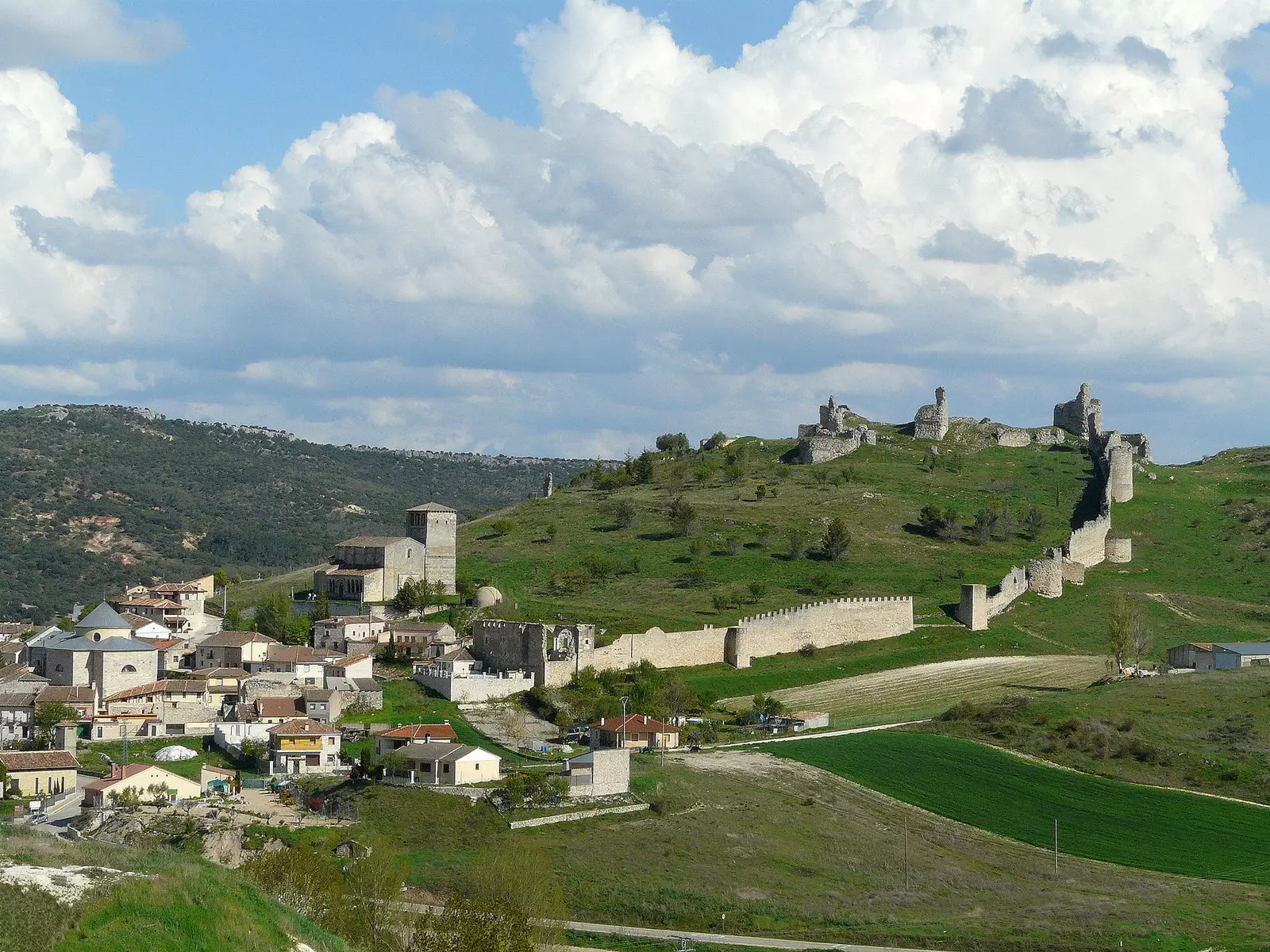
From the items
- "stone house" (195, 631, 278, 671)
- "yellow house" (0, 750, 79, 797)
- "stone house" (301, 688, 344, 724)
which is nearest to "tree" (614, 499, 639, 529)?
"stone house" (195, 631, 278, 671)

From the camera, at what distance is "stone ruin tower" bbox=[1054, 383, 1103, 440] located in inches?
4510

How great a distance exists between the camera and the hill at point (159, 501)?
119 metres

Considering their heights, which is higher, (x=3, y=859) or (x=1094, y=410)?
(x=1094, y=410)

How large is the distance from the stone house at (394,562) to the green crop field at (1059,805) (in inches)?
936

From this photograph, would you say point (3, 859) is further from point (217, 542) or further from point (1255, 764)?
point (217, 542)

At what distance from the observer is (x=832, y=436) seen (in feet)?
360

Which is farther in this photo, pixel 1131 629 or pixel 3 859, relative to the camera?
pixel 1131 629

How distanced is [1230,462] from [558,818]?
79.4 metres

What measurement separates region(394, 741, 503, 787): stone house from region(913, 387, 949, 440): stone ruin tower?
66787 mm

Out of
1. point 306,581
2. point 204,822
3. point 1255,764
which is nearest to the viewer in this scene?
point 204,822

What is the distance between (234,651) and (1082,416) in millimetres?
68659

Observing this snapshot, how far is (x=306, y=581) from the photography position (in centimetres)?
8206

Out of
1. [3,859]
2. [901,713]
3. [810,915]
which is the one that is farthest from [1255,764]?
[3,859]

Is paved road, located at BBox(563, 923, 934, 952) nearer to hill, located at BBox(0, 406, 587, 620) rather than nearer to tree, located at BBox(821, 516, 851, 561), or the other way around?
tree, located at BBox(821, 516, 851, 561)
